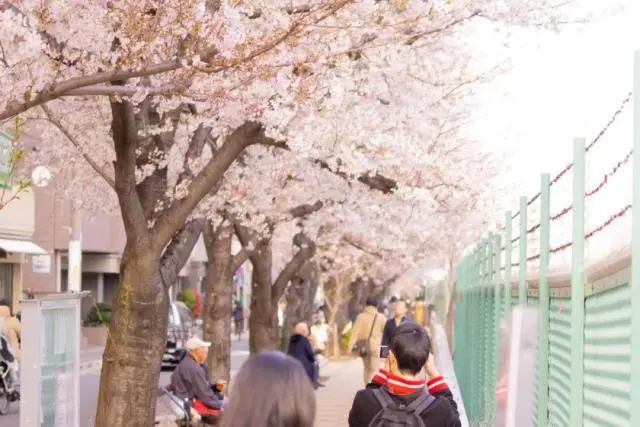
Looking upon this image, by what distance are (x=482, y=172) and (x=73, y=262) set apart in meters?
11.9

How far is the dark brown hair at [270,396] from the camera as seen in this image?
153 inches

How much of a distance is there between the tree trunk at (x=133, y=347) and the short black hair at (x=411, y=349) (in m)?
7.75

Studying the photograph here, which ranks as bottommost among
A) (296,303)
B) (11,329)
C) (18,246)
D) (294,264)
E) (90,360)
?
(90,360)

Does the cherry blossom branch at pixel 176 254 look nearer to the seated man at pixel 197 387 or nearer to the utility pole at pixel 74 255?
the seated man at pixel 197 387

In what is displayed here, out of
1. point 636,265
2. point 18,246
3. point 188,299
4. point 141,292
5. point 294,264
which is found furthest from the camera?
point 188,299

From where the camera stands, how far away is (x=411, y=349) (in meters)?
5.79

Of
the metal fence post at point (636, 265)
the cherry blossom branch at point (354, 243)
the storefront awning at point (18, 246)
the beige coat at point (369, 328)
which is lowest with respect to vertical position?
the beige coat at point (369, 328)

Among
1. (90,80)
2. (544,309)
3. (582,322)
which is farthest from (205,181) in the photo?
(582,322)

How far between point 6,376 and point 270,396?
1785 cm

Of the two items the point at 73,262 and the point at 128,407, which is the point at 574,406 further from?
the point at 73,262

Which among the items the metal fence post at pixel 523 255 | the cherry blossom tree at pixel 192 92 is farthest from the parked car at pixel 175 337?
the metal fence post at pixel 523 255

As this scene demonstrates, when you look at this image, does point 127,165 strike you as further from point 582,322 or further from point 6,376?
point 6,376

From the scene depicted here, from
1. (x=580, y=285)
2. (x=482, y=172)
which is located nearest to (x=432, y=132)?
(x=482, y=172)

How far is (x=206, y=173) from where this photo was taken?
13.1 metres
